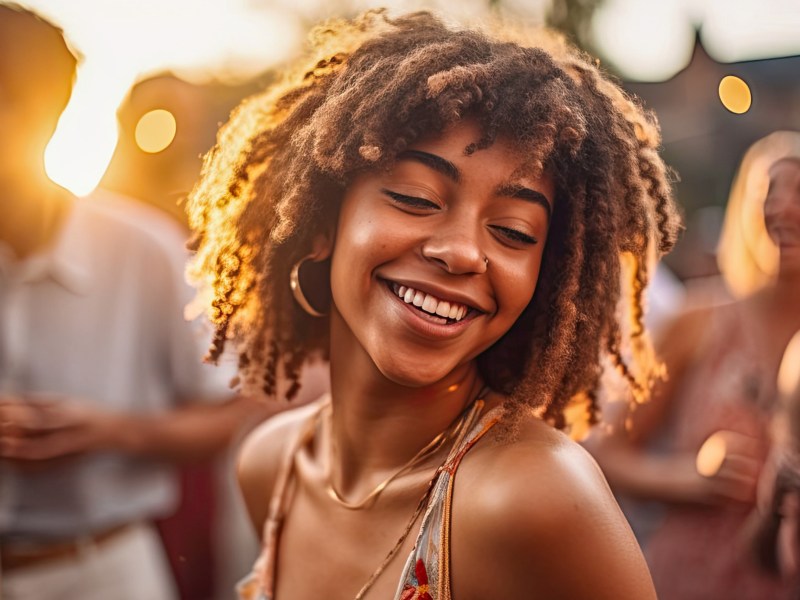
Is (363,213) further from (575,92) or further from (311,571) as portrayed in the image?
(311,571)

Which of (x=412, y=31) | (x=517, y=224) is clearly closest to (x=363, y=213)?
(x=517, y=224)

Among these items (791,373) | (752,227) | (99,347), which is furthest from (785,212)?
(99,347)

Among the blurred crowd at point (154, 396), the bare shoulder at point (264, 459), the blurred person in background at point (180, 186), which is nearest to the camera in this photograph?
the bare shoulder at point (264, 459)

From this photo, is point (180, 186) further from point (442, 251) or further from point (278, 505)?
point (442, 251)

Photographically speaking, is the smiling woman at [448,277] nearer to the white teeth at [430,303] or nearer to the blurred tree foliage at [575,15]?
the white teeth at [430,303]

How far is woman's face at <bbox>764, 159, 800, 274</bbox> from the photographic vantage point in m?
3.14

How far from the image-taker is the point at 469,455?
1.71 m

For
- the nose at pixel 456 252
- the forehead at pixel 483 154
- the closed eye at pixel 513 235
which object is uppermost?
the forehead at pixel 483 154

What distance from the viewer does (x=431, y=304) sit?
167 cm

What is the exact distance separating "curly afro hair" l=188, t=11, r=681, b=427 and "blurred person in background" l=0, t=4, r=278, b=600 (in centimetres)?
92

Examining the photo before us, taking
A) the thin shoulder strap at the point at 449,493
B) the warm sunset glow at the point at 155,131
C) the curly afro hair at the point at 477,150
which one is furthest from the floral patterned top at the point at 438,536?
the warm sunset glow at the point at 155,131

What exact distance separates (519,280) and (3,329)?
1931 millimetres

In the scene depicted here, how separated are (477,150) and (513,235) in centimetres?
17

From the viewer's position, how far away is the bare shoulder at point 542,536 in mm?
1516
